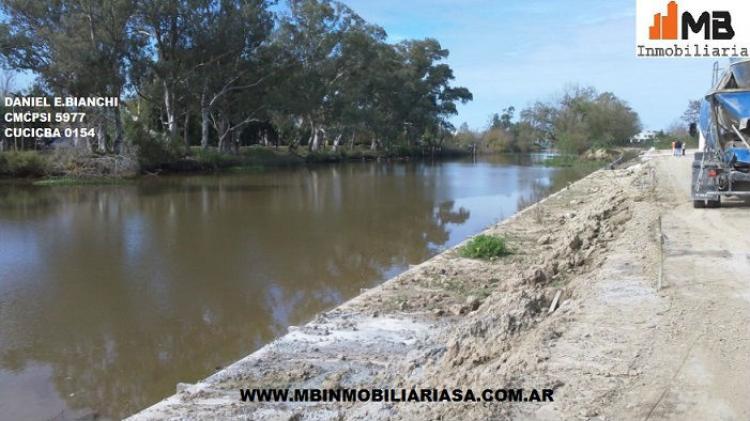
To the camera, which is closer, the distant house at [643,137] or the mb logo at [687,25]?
the mb logo at [687,25]

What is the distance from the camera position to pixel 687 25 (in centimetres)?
1878

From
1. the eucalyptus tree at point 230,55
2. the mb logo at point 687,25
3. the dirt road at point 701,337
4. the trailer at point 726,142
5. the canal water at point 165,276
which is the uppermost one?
the eucalyptus tree at point 230,55

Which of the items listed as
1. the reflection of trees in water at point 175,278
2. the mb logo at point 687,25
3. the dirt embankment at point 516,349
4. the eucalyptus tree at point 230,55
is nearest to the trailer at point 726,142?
the mb logo at point 687,25

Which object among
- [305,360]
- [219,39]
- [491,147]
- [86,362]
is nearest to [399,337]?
[305,360]

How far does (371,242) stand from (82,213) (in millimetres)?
11462

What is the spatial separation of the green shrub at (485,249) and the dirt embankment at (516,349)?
1636 millimetres

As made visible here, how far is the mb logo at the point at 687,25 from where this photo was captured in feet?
61.1

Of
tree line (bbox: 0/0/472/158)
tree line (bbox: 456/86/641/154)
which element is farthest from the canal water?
tree line (bbox: 456/86/641/154)

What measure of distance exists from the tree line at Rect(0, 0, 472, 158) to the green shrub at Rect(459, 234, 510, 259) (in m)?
30.7

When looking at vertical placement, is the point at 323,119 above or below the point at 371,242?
above

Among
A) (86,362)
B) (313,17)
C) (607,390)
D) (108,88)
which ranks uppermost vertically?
(313,17)

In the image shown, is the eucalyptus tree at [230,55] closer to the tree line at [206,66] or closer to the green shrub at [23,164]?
the tree line at [206,66]

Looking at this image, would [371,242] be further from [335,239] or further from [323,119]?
[323,119]

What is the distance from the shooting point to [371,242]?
50.8 ft
